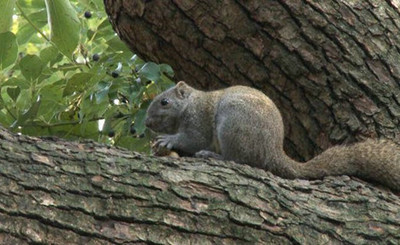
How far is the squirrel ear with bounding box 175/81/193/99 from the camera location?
500 centimetres

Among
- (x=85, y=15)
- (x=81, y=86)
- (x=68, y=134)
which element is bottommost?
(x=68, y=134)

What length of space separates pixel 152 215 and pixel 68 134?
1844 millimetres

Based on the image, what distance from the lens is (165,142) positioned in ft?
15.6

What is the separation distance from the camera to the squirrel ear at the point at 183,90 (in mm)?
5004

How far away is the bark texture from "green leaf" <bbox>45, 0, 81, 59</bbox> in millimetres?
756

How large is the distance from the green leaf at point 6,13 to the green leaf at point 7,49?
5 centimetres

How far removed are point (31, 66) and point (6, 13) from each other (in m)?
0.54

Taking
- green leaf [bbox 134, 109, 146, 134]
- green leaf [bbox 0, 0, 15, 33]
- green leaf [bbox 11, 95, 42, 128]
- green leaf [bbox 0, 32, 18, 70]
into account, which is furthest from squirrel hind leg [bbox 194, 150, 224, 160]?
green leaf [bbox 0, 0, 15, 33]

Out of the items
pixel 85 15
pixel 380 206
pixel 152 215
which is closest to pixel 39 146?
pixel 152 215

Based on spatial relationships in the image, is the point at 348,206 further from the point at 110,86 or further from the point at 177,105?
the point at 177,105

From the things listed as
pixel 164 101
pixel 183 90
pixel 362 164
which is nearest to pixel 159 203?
pixel 362 164

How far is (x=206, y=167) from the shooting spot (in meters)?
3.43

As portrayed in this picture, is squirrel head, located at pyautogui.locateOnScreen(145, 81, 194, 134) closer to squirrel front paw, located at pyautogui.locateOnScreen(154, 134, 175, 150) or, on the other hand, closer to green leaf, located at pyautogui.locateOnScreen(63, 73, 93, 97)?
squirrel front paw, located at pyautogui.locateOnScreen(154, 134, 175, 150)

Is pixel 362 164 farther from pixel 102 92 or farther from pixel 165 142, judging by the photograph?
pixel 102 92
